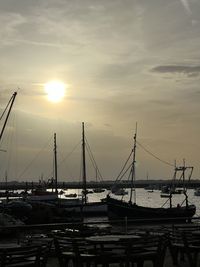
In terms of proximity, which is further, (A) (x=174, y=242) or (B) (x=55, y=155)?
(B) (x=55, y=155)

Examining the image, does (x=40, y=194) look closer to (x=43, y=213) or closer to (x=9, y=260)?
(x=43, y=213)

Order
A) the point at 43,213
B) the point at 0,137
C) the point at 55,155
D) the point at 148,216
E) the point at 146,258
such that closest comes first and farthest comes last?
the point at 146,258, the point at 0,137, the point at 43,213, the point at 148,216, the point at 55,155

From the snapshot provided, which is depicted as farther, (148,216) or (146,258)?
(148,216)

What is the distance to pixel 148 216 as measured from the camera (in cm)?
5522

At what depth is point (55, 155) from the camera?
2852 inches

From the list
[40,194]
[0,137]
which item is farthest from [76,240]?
[40,194]

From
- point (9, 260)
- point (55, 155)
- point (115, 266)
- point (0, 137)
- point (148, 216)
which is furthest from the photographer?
point (55, 155)

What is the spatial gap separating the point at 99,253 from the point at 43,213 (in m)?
41.7

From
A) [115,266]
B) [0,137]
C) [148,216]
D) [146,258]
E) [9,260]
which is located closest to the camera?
[9,260]

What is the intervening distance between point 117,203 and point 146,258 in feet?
162

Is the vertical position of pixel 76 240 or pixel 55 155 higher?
pixel 55 155

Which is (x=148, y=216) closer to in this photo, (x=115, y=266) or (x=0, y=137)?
(x=0, y=137)

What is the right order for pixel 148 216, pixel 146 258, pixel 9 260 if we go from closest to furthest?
1. pixel 9 260
2. pixel 146 258
3. pixel 148 216

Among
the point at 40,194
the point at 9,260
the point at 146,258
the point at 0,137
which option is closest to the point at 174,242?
the point at 146,258
